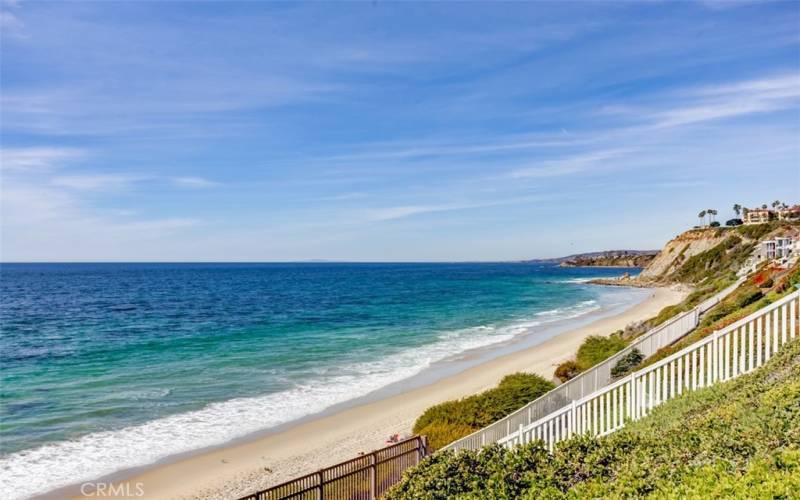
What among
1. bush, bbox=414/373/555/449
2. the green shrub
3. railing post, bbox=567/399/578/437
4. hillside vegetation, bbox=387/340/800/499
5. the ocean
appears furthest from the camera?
the ocean

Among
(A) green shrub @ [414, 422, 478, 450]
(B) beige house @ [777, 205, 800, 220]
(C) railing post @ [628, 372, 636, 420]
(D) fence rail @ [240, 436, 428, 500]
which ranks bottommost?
(A) green shrub @ [414, 422, 478, 450]

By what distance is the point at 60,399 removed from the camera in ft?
73.7

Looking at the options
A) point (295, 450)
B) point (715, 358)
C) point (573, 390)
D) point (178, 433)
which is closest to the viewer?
point (715, 358)

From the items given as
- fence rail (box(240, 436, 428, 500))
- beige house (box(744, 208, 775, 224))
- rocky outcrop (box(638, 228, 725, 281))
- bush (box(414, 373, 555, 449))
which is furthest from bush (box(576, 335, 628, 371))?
beige house (box(744, 208, 775, 224))

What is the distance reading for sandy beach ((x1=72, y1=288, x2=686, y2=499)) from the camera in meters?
14.2

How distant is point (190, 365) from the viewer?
29500 mm

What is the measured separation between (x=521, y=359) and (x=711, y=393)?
22302 millimetres

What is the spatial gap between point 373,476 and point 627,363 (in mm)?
8956

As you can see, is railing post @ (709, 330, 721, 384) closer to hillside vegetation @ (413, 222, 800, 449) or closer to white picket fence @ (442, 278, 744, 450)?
white picket fence @ (442, 278, 744, 450)

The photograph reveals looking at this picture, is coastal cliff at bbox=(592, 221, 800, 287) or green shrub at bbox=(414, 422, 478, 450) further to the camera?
coastal cliff at bbox=(592, 221, 800, 287)

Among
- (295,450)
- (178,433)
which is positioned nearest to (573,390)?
(295,450)

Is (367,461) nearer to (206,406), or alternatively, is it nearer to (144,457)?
(144,457)

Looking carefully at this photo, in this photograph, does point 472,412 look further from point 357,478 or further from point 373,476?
point 357,478

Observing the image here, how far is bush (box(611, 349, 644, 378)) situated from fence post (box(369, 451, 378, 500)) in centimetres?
805
